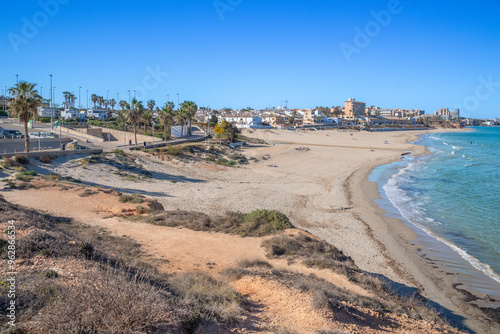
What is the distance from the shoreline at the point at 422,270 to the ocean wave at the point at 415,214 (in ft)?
3.35

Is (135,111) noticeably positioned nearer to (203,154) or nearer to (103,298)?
(203,154)

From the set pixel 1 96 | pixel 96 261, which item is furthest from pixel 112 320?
pixel 1 96

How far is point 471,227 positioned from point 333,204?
894cm

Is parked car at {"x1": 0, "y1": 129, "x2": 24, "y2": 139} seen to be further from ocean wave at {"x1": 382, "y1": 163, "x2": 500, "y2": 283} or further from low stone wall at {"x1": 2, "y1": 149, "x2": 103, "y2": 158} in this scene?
ocean wave at {"x1": 382, "y1": 163, "x2": 500, "y2": 283}

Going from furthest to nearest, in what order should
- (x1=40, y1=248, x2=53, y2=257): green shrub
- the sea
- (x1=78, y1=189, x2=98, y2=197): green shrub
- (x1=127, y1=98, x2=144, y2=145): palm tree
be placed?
(x1=127, y1=98, x2=144, y2=145): palm tree
(x1=78, y1=189, x2=98, y2=197): green shrub
the sea
(x1=40, y1=248, x2=53, y2=257): green shrub

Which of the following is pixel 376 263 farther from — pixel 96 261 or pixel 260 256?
pixel 96 261

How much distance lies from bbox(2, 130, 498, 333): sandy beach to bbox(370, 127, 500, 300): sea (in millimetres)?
1056

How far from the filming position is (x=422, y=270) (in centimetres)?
1477

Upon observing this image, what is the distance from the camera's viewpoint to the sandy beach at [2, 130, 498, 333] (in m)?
14.0

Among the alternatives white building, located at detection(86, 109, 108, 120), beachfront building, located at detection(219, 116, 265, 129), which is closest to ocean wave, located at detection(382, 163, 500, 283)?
white building, located at detection(86, 109, 108, 120)

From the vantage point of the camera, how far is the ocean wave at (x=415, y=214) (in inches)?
605

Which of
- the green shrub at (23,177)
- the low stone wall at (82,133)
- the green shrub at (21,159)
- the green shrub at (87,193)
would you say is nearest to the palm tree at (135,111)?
the low stone wall at (82,133)

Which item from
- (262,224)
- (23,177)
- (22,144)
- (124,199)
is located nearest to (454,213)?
(262,224)

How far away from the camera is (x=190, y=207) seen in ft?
72.3
